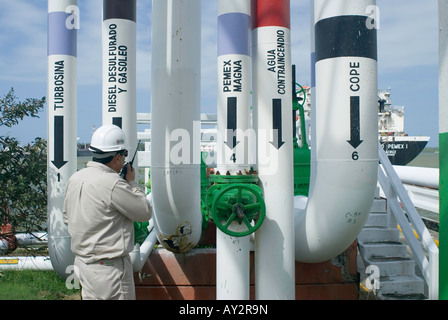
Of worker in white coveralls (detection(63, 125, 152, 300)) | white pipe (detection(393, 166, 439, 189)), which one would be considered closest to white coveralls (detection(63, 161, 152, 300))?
worker in white coveralls (detection(63, 125, 152, 300))

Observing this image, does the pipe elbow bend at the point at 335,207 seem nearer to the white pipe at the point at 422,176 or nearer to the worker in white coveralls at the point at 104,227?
the worker in white coveralls at the point at 104,227

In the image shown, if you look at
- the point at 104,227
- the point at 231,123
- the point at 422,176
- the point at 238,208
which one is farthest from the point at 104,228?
the point at 422,176

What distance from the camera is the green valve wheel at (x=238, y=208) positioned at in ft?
10.8

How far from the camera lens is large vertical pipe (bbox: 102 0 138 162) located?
402cm

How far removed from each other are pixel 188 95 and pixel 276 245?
1.74 meters

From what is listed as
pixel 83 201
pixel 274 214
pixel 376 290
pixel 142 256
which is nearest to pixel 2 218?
pixel 142 256

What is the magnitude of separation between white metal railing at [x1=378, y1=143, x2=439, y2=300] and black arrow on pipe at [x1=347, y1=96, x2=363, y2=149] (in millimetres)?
1427

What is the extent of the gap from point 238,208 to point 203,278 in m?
1.72

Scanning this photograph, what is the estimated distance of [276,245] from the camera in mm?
3664

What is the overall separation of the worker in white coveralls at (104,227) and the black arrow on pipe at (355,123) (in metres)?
1.98

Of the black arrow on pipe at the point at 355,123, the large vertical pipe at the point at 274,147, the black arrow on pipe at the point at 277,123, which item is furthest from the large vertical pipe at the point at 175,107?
the black arrow on pipe at the point at 355,123

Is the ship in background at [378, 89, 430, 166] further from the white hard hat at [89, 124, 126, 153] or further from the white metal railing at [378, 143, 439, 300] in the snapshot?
the white hard hat at [89, 124, 126, 153]

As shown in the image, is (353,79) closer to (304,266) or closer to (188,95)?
(188,95)

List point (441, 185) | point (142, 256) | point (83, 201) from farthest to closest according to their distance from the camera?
point (142, 256)
point (441, 185)
point (83, 201)
